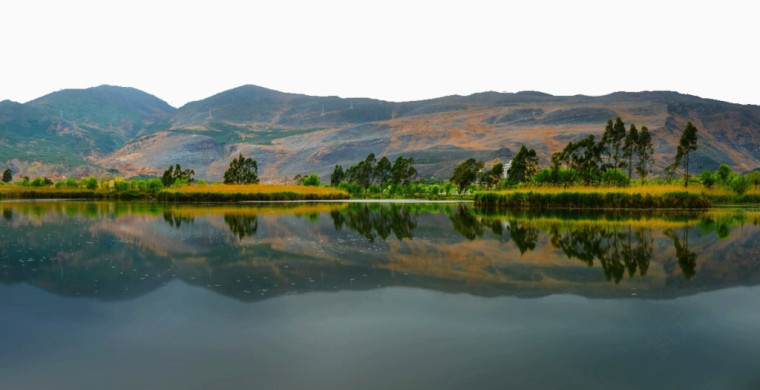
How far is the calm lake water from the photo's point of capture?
556 centimetres

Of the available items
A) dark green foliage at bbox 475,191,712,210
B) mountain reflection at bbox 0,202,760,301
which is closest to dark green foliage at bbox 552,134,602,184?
dark green foliage at bbox 475,191,712,210

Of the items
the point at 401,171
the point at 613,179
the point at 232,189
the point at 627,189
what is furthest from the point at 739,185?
the point at 232,189

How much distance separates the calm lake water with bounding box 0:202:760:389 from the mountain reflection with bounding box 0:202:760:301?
0.09 meters

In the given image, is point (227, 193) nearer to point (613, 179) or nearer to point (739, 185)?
point (613, 179)

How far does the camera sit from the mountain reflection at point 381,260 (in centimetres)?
1002

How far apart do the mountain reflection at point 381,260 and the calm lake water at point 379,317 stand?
0.09 metres

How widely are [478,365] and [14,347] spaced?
219 inches

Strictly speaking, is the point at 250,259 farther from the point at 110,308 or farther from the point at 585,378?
the point at 585,378

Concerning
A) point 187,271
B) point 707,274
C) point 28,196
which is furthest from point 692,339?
point 28,196

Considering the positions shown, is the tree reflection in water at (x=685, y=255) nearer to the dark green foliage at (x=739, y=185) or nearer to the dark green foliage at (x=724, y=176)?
A: the dark green foliage at (x=739, y=185)

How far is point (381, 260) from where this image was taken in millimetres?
12992

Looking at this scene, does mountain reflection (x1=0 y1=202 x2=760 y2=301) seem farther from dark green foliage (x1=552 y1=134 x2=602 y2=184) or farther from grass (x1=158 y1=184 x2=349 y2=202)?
grass (x1=158 y1=184 x2=349 y2=202)

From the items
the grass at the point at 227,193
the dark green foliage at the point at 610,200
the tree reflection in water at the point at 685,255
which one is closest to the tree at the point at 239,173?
the grass at the point at 227,193

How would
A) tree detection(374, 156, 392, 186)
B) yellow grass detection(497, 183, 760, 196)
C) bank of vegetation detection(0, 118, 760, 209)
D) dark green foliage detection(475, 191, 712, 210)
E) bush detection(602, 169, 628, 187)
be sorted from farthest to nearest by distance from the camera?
tree detection(374, 156, 392, 186) < bush detection(602, 169, 628, 187) < bank of vegetation detection(0, 118, 760, 209) < yellow grass detection(497, 183, 760, 196) < dark green foliage detection(475, 191, 712, 210)
